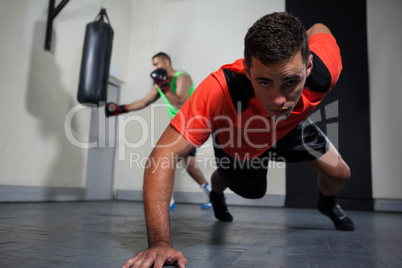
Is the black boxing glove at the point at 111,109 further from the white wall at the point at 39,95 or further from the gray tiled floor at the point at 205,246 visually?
the gray tiled floor at the point at 205,246

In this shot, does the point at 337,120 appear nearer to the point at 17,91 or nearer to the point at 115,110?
the point at 115,110

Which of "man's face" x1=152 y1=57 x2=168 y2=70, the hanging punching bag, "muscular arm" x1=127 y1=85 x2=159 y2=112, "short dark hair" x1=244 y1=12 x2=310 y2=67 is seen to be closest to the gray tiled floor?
"short dark hair" x1=244 y1=12 x2=310 y2=67

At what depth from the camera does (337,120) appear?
413 cm

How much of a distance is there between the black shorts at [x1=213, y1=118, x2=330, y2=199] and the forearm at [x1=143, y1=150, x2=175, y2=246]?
1.93 ft

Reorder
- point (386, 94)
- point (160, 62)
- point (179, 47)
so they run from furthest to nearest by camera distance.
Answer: point (179, 47) < point (386, 94) < point (160, 62)

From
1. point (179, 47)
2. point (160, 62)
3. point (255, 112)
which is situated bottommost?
point (255, 112)

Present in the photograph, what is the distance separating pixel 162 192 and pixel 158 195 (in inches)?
0.6

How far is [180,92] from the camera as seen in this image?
3328mm

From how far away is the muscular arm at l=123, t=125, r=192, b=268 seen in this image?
0.98 meters

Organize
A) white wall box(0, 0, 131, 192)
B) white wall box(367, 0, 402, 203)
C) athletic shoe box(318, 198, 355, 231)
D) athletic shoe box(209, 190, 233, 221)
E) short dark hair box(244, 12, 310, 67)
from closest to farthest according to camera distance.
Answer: short dark hair box(244, 12, 310, 67), athletic shoe box(318, 198, 355, 231), athletic shoe box(209, 190, 233, 221), white wall box(0, 0, 131, 192), white wall box(367, 0, 402, 203)

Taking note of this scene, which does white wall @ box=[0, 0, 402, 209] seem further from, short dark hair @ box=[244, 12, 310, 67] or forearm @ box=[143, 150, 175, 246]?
short dark hair @ box=[244, 12, 310, 67]

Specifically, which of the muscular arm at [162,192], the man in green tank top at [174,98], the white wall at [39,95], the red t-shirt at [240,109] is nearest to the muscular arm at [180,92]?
the man in green tank top at [174,98]

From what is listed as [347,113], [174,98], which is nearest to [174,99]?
[174,98]

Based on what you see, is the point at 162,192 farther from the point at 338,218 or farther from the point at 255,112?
the point at 338,218
